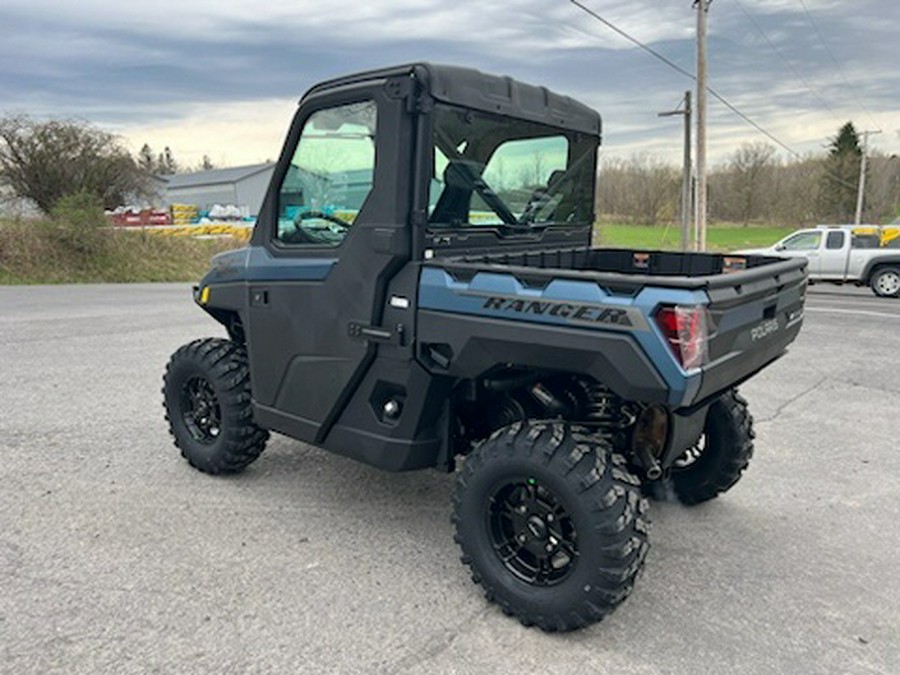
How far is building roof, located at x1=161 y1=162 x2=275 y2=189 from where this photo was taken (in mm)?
63062

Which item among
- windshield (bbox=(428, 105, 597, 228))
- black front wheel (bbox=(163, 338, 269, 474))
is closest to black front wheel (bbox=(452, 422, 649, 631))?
windshield (bbox=(428, 105, 597, 228))

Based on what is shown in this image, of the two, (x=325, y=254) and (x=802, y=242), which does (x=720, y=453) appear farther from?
(x=802, y=242)

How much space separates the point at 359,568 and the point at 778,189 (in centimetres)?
6491

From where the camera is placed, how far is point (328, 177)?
350 centimetres

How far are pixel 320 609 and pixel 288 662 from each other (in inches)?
14.2

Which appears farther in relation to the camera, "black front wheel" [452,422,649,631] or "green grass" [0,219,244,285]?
"green grass" [0,219,244,285]

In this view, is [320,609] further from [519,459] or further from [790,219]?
[790,219]

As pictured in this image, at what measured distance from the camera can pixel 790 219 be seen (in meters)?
57.8

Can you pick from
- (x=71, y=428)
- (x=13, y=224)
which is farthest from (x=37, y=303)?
(x=71, y=428)

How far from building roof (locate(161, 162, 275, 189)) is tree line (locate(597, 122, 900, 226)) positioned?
32674 millimetres

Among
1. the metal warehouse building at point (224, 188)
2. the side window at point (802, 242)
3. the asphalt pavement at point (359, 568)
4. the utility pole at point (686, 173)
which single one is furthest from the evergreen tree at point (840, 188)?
the asphalt pavement at point (359, 568)

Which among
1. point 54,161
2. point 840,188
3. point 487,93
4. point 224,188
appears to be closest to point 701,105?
point 487,93

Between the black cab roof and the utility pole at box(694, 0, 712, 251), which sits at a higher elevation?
the utility pole at box(694, 0, 712, 251)

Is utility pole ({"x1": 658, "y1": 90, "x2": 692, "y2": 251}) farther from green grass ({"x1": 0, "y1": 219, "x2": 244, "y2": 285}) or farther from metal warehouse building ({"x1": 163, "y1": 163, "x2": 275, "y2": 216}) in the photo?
metal warehouse building ({"x1": 163, "y1": 163, "x2": 275, "y2": 216})
